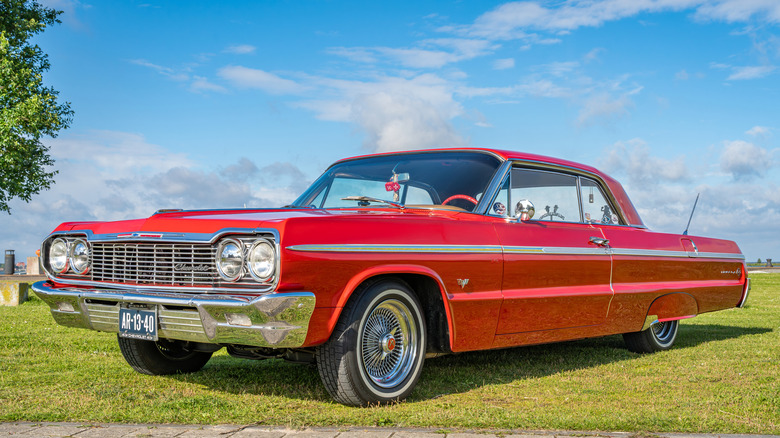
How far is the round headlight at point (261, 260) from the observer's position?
4.00m

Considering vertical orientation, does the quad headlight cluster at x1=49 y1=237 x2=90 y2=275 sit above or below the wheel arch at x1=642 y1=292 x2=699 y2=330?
above

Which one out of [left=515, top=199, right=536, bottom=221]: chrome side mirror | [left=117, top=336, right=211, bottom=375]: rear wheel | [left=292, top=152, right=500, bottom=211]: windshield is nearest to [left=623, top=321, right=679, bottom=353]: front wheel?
[left=515, top=199, right=536, bottom=221]: chrome side mirror

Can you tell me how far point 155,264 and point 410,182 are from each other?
2184 millimetres

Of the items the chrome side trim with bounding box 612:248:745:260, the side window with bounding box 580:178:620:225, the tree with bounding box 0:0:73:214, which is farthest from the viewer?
the tree with bounding box 0:0:73:214

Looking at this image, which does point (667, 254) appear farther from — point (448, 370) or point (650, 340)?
point (448, 370)

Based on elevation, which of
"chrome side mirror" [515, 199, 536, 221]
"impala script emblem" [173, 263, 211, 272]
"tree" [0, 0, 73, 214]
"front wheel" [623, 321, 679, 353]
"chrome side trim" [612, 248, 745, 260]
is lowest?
"front wheel" [623, 321, 679, 353]

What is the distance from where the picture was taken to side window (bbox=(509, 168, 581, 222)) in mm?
6047

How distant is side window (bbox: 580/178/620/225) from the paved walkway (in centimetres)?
311

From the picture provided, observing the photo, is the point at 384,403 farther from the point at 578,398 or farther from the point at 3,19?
the point at 3,19

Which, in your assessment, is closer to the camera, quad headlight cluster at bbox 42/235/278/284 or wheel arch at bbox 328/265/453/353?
quad headlight cluster at bbox 42/235/278/284

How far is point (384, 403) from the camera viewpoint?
454 cm

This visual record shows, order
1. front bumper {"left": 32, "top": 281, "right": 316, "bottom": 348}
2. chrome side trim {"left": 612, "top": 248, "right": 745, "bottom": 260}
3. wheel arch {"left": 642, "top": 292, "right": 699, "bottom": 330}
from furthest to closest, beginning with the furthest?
wheel arch {"left": 642, "top": 292, "right": 699, "bottom": 330} < chrome side trim {"left": 612, "top": 248, "right": 745, "bottom": 260} < front bumper {"left": 32, "top": 281, "right": 316, "bottom": 348}

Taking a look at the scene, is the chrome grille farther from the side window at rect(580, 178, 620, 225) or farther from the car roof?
the side window at rect(580, 178, 620, 225)

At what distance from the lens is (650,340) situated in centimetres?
729
